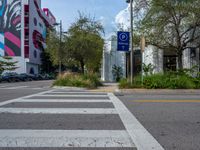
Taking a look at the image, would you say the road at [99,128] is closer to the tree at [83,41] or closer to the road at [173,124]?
the road at [173,124]

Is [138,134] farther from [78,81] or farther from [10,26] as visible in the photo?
[10,26]

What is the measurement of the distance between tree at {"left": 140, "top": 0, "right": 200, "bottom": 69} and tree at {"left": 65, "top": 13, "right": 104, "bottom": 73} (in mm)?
8778

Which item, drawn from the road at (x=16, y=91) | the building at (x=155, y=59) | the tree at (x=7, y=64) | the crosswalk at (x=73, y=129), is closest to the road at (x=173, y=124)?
the crosswalk at (x=73, y=129)

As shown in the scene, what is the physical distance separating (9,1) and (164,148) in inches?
2922

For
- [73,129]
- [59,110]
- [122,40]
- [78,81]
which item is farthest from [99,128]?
[78,81]

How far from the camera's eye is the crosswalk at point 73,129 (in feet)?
18.6

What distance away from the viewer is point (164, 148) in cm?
542

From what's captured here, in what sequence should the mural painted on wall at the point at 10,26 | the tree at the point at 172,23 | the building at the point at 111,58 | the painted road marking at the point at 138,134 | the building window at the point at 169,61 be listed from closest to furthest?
the painted road marking at the point at 138,134, the tree at the point at 172,23, the building window at the point at 169,61, the building at the point at 111,58, the mural painted on wall at the point at 10,26

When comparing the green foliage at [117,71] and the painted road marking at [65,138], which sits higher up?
the green foliage at [117,71]

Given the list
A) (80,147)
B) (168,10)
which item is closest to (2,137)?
(80,147)

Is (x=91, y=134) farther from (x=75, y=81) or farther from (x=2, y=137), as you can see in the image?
(x=75, y=81)

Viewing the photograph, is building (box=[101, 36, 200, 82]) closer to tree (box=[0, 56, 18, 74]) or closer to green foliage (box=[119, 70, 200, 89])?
green foliage (box=[119, 70, 200, 89])

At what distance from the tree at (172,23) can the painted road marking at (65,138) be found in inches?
675

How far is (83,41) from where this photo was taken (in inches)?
1216
